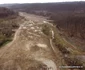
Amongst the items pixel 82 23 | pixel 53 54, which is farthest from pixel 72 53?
pixel 82 23

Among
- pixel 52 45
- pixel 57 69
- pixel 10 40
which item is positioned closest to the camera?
pixel 57 69

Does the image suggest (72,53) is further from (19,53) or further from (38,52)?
(19,53)

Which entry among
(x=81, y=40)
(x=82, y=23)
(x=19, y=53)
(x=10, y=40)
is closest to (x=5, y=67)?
(x=19, y=53)

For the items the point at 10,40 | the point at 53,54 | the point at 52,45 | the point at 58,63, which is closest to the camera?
the point at 58,63

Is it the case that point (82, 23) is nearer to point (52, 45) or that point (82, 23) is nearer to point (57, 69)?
point (52, 45)

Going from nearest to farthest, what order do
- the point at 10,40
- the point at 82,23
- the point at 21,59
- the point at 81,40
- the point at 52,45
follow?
the point at 21,59 → the point at 52,45 → the point at 10,40 → the point at 81,40 → the point at 82,23

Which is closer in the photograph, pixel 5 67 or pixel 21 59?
pixel 5 67

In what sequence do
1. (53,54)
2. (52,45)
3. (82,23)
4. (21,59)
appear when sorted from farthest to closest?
(82,23)
(52,45)
(53,54)
(21,59)

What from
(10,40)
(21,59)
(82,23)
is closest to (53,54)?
(21,59)

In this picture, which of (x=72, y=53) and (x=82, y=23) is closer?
(x=72, y=53)
